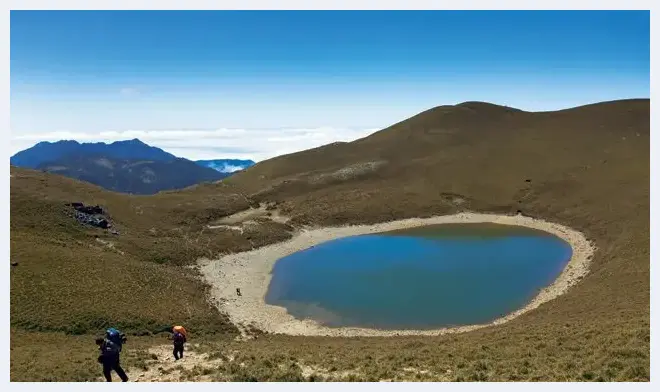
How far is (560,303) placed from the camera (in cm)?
3148

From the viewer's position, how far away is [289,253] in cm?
5641

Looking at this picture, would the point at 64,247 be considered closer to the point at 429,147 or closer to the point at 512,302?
the point at 512,302

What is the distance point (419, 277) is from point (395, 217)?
28.1 metres

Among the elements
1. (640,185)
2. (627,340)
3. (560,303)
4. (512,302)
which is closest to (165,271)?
(512,302)

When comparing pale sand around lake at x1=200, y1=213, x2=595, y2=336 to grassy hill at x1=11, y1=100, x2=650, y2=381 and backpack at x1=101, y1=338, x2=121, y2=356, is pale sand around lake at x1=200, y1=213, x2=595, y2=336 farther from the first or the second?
backpack at x1=101, y1=338, x2=121, y2=356

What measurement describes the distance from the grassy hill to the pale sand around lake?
1.92m

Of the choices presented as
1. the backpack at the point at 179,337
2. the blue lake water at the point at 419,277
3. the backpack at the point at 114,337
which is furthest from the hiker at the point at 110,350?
the blue lake water at the point at 419,277

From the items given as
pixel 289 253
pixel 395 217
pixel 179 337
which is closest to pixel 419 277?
pixel 289 253

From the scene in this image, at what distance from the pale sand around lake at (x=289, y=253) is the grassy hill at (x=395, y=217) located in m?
1.92

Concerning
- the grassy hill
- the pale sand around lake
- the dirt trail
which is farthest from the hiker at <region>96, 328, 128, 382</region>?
the pale sand around lake

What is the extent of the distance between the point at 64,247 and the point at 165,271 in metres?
9.05

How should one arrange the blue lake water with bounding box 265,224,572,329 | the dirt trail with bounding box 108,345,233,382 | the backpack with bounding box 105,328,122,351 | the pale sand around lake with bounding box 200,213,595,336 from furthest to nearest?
1. the blue lake water with bounding box 265,224,572,329
2. the pale sand around lake with bounding box 200,213,595,336
3. the dirt trail with bounding box 108,345,233,382
4. the backpack with bounding box 105,328,122,351

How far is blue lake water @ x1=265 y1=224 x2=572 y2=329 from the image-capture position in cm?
3522

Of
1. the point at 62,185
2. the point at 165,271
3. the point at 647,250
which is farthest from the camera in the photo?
the point at 62,185
